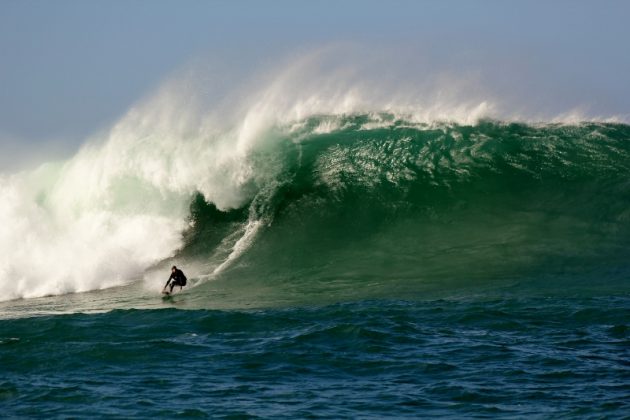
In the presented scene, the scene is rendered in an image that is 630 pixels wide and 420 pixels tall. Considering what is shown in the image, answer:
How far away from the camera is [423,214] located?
1867 cm

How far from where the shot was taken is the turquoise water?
925 centimetres

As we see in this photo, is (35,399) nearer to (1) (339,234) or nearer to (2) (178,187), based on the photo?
(1) (339,234)

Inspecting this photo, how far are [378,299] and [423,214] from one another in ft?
15.9

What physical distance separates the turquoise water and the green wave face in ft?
0.18

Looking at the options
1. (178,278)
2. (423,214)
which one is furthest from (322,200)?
(178,278)

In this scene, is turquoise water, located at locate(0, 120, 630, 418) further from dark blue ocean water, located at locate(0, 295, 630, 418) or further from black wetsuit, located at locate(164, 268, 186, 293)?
black wetsuit, located at locate(164, 268, 186, 293)

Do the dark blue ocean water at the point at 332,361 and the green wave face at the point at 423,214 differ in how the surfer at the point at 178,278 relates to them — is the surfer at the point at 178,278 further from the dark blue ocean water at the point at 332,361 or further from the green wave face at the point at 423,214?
the dark blue ocean water at the point at 332,361

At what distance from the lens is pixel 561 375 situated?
31.6ft

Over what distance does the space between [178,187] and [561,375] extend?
41.8ft

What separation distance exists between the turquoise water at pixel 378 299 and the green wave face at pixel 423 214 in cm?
5

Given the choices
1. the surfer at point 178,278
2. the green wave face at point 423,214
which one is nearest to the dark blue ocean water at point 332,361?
the green wave face at point 423,214

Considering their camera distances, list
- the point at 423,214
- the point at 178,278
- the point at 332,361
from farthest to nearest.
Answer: the point at 423,214 < the point at 178,278 < the point at 332,361

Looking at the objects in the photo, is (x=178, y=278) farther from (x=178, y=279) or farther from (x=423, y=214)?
(x=423, y=214)

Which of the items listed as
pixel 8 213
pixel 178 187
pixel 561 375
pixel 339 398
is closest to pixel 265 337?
pixel 339 398
